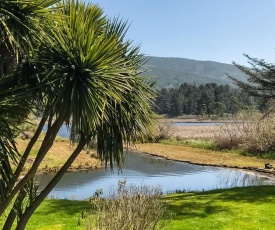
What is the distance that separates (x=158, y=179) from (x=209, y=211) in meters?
13.7

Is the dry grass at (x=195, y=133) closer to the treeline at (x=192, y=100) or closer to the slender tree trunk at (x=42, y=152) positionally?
the slender tree trunk at (x=42, y=152)

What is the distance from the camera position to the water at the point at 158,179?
2248 cm

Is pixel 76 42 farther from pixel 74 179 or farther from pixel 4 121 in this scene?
pixel 74 179

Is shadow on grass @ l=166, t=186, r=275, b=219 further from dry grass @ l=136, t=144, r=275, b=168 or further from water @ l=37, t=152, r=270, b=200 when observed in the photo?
dry grass @ l=136, t=144, r=275, b=168

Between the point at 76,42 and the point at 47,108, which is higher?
the point at 76,42

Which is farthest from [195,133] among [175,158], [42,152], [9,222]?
[42,152]

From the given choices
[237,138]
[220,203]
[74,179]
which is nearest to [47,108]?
[220,203]

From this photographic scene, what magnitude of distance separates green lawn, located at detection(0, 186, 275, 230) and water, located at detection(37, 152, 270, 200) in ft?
18.4

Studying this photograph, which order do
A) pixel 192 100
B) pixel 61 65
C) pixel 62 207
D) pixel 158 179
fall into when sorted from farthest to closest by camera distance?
pixel 192 100 → pixel 158 179 → pixel 62 207 → pixel 61 65

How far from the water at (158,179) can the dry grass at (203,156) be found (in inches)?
97.5

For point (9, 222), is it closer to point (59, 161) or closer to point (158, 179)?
point (158, 179)

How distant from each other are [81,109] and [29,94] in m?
0.92

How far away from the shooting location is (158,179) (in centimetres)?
2669

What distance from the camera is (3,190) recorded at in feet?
17.9
